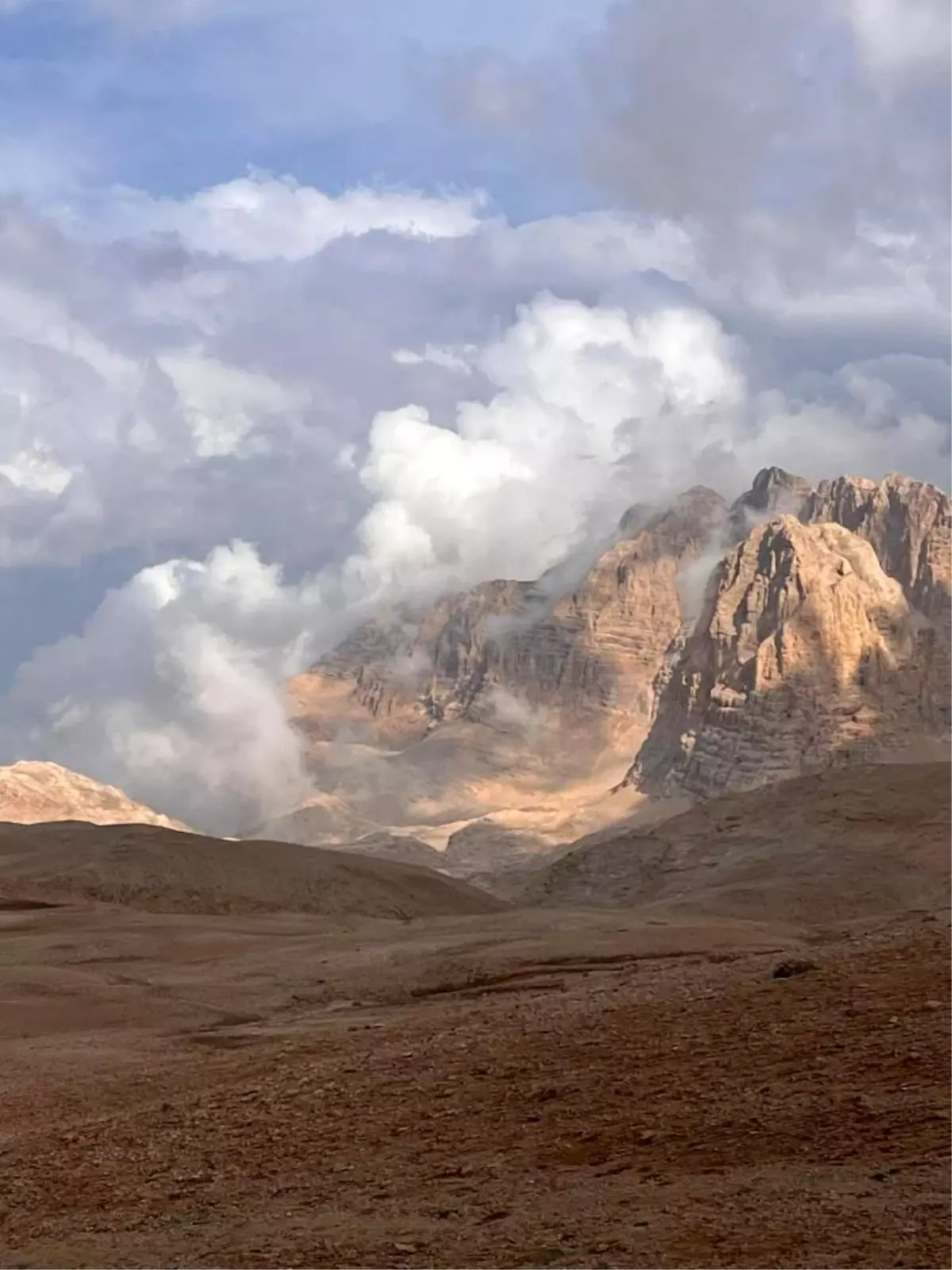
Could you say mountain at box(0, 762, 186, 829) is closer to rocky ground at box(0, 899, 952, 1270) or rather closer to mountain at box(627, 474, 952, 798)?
mountain at box(627, 474, 952, 798)

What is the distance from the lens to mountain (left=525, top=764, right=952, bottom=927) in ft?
135

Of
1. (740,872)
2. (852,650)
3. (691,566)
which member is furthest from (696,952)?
(691,566)

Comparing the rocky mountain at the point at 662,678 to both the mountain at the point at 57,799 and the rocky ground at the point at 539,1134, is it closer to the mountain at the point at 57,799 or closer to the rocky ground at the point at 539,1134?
the mountain at the point at 57,799

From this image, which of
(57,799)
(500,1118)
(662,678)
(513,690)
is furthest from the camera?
(513,690)

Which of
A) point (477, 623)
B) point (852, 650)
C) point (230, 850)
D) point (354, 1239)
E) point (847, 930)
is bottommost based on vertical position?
point (354, 1239)

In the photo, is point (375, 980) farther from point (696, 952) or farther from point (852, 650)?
point (852, 650)

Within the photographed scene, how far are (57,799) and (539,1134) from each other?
3204 inches

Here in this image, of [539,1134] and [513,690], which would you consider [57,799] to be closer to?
[539,1134]

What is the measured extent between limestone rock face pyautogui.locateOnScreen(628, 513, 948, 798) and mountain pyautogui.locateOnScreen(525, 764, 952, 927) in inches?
1812

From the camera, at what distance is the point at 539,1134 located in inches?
372

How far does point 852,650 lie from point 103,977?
93.2m

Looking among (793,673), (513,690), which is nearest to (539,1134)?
(793,673)

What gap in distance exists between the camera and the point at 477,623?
7456 inches

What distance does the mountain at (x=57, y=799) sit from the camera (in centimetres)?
8338
